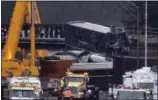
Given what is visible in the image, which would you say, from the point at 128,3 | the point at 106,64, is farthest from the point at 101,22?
the point at 106,64

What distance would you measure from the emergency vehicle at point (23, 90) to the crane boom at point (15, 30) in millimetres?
3735

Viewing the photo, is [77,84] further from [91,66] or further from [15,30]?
[91,66]

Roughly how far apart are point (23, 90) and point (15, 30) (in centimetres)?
540

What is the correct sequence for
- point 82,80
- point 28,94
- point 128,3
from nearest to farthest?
point 28,94 → point 82,80 → point 128,3

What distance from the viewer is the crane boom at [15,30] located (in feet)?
77.3

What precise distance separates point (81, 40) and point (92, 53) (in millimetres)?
1019

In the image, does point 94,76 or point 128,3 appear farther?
point 128,3

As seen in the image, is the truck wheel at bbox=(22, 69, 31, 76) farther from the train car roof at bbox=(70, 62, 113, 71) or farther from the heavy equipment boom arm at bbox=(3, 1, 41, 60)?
the train car roof at bbox=(70, 62, 113, 71)

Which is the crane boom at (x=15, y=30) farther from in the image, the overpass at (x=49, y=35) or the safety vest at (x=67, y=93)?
the overpass at (x=49, y=35)

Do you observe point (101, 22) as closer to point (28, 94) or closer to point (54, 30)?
point (54, 30)

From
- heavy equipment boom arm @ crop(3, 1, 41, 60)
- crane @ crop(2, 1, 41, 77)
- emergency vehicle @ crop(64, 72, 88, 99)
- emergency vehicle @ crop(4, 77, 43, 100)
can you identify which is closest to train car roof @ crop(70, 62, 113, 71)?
crane @ crop(2, 1, 41, 77)

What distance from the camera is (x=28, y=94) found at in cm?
1889

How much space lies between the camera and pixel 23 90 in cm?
1908

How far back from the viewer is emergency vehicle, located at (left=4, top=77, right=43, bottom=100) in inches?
741
